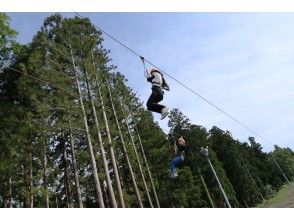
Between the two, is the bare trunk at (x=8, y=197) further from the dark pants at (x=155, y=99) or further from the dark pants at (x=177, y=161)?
the dark pants at (x=155, y=99)

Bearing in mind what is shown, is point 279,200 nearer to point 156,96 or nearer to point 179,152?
point 179,152

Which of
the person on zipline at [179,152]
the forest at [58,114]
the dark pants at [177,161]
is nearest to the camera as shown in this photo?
the person on zipline at [179,152]

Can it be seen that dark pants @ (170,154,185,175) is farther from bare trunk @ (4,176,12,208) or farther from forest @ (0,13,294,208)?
bare trunk @ (4,176,12,208)

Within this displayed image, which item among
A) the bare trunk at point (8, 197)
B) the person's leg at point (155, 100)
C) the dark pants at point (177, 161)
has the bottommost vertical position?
the dark pants at point (177, 161)

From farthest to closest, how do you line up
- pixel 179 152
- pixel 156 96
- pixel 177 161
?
1. pixel 177 161
2. pixel 179 152
3. pixel 156 96

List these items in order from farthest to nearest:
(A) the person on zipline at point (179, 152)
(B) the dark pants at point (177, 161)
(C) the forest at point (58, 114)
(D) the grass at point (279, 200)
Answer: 1. (D) the grass at point (279, 200)
2. (C) the forest at point (58, 114)
3. (B) the dark pants at point (177, 161)
4. (A) the person on zipline at point (179, 152)

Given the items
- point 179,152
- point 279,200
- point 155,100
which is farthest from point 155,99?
point 279,200

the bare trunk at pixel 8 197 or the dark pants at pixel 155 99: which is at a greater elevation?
the bare trunk at pixel 8 197

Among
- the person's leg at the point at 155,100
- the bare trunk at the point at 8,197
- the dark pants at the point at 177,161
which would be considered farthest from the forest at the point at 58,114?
the person's leg at the point at 155,100

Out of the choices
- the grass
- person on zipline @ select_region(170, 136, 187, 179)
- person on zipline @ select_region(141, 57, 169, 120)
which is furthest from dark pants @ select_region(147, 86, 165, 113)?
the grass

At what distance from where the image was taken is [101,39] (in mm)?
25109

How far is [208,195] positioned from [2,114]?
24415 mm

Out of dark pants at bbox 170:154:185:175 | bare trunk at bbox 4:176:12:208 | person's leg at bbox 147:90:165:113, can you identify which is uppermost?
bare trunk at bbox 4:176:12:208
